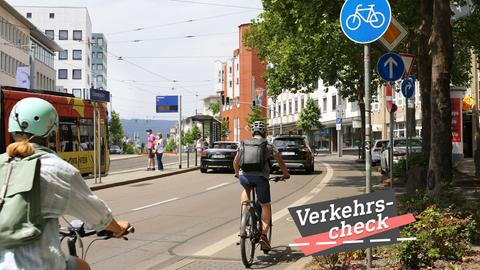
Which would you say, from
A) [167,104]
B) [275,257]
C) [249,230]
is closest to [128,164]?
[167,104]

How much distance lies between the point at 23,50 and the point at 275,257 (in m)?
62.2

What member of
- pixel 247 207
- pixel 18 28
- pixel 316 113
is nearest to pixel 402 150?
pixel 247 207

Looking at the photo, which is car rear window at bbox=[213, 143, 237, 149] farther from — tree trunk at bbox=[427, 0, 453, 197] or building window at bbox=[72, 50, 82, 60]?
building window at bbox=[72, 50, 82, 60]

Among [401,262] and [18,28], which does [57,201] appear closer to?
[401,262]

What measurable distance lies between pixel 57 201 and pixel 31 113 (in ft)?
1.36

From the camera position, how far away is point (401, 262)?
5.35 metres

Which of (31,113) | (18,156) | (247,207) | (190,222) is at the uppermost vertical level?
(31,113)

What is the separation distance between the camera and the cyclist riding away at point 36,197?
2291 millimetres

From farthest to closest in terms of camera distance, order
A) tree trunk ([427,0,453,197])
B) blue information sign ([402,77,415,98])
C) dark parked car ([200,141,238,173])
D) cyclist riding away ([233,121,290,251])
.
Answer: dark parked car ([200,141,238,173])
blue information sign ([402,77,415,98])
tree trunk ([427,0,453,197])
cyclist riding away ([233,121,290,251])

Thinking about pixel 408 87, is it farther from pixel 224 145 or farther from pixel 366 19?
pixel 224 145

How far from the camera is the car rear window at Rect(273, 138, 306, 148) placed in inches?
910

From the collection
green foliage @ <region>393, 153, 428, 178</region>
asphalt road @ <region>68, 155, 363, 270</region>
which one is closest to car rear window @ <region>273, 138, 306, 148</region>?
asphalt road @ <region>68, 155, 363, 270</region>

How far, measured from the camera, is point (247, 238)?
21.3 feet

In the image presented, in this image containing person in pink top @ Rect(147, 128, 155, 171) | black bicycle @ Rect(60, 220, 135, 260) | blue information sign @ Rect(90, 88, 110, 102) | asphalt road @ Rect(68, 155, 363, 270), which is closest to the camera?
black bicycle @ Rect(60, 220, 135, 260)
